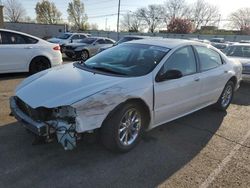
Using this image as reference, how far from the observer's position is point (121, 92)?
3361mm

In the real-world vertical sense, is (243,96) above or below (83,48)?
below

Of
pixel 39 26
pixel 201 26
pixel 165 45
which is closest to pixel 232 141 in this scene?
pixel 165 45

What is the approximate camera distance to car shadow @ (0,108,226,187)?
300 centimetres

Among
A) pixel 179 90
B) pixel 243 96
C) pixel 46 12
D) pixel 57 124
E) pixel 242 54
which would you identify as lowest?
pixel 243 96

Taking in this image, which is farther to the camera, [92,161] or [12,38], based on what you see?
[12,38]

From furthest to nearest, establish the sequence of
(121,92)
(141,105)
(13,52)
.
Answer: (13,52) → (141,105) → (121,92)

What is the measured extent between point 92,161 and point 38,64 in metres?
6.07

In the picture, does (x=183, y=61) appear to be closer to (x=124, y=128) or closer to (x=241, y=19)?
(x=124, y=128)

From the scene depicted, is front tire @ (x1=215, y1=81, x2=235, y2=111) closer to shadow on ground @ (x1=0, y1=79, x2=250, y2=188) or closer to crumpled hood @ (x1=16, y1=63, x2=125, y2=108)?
shadow on ground @ (x1=0, y1=79, x2=250, y2=188)

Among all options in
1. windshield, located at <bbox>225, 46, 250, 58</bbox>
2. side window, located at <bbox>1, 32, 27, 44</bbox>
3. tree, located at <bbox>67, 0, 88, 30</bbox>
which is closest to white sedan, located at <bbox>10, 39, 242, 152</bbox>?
side window, located at <bbox>1, 32, 27, 44</bbox>

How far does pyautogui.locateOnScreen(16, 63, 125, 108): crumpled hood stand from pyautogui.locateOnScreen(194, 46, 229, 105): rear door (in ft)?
6.50

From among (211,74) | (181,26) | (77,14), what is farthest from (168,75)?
(77,14)

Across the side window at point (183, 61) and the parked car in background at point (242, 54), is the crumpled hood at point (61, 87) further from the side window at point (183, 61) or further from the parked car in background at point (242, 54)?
the parked car in background at point (242, 54)

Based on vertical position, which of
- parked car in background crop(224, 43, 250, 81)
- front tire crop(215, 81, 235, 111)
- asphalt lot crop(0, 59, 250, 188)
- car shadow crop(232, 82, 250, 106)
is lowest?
car shadow crop(232, 82, 250, 106)
